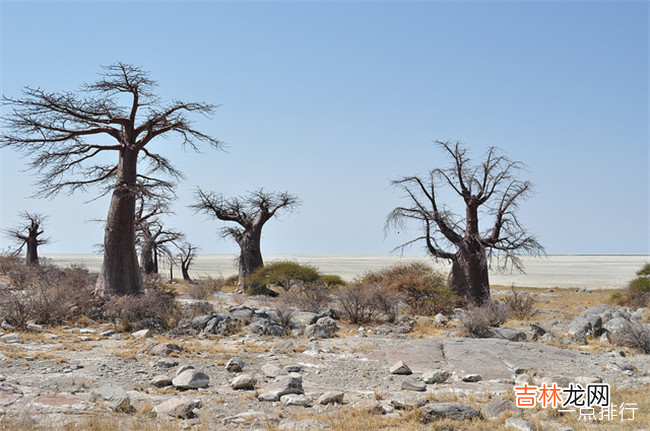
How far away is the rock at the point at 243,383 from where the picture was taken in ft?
25.7

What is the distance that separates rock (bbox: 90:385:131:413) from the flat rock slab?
454cm

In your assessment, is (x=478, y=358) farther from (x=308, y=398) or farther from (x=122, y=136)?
(x=122, y=136)

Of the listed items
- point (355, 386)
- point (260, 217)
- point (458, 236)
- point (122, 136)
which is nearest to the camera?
point (355, 386)

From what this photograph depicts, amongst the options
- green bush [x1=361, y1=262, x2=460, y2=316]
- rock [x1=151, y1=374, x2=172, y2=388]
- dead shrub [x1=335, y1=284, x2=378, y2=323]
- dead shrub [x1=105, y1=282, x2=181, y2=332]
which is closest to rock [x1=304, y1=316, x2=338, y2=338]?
dead shrub [x1=335, y1=284, x2=378, y2=323]

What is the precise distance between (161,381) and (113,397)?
1131 mm

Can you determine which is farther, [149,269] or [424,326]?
[149,269]

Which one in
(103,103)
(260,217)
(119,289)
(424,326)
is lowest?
(424,326)

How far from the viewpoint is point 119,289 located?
602 inches

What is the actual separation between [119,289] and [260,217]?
12.7 m

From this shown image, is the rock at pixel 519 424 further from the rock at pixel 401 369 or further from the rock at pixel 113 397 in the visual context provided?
the rock at pixel 113 397

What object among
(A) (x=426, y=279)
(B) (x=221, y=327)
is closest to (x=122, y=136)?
(B) (x=221, y=327)

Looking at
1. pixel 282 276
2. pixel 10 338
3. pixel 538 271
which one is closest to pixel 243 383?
pixel 10 338

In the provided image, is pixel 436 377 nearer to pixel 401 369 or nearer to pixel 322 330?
pixel 401 369

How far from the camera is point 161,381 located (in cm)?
787
